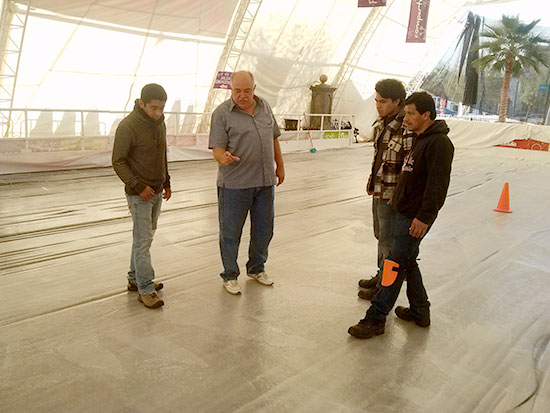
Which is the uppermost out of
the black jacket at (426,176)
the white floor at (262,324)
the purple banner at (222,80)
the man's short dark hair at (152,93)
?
the purple banner at (222,80)

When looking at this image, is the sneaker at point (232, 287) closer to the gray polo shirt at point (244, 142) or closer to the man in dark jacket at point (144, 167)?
the man in dark jacket at point (144, 167)

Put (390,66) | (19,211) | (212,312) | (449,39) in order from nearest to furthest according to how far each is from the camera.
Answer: (212,312) < (19,211) < (390,66) < (449,39)

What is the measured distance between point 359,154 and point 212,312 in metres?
12.8

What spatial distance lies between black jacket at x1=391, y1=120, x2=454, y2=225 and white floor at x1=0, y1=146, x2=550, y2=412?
937mm

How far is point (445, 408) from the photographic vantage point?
2629mm

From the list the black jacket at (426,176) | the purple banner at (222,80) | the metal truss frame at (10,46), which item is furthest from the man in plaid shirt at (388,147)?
the purple banner at (222,80)

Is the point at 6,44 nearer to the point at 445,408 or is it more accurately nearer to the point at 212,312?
the point at 212,312

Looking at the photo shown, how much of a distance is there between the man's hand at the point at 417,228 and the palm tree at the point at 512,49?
72.2ft

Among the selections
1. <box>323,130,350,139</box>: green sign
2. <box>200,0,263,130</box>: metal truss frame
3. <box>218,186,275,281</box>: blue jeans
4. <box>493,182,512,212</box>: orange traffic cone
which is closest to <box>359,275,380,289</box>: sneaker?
<box>218,186,275,281</box>: blue jeans

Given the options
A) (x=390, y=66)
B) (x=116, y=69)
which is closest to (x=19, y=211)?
(x=116, y=69)

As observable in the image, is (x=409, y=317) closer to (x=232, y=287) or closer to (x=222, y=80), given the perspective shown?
(x=232, y=287)

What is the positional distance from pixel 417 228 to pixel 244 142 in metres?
1.48

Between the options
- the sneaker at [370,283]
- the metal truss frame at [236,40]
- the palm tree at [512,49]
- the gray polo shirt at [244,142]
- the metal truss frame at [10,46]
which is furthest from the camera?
the palm tree at [512,49]

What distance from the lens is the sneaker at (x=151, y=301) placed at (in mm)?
3703
